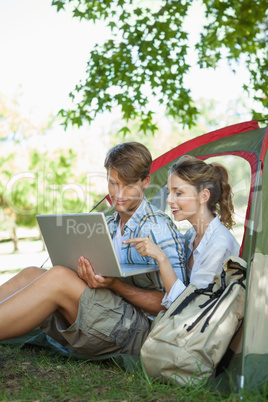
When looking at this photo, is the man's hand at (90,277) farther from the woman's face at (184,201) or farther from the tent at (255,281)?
the tent at (255,281)

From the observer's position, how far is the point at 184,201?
2.70 meters

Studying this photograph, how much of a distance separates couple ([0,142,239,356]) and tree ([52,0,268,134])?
3386 millimetres

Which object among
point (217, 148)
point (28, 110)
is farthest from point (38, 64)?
point (217, 148)

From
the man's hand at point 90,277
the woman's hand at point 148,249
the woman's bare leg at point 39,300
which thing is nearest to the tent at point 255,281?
the woman's hand at point 148,249

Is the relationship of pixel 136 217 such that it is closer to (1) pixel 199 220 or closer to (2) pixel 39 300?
(1) pixel 199 220

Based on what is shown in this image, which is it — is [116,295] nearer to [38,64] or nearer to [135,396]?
[135,396]

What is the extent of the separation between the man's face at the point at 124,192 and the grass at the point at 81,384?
0.90m

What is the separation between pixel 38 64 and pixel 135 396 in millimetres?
19980

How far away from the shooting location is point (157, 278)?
258 centimetres

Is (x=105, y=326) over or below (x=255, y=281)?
below

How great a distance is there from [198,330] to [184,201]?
2.68 feet

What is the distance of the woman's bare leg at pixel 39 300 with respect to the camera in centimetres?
240

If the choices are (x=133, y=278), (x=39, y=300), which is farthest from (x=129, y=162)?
(x=39, y=300)

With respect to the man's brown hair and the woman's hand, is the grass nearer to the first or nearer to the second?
the woman's hand
